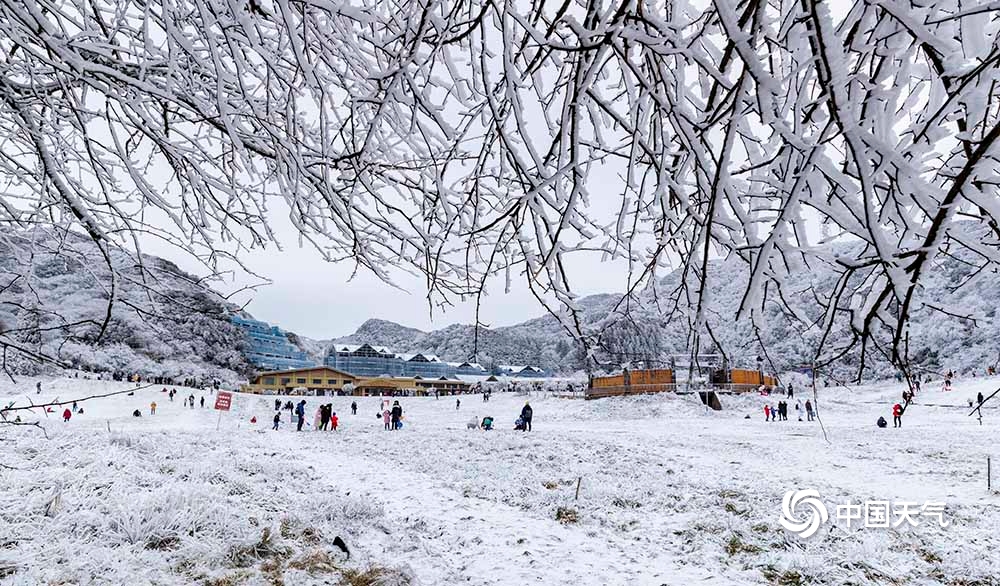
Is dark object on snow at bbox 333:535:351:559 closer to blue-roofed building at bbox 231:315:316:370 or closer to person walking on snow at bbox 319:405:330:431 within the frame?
person walking on snow at bbox 319:405:330:431

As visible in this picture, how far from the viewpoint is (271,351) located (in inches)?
3068

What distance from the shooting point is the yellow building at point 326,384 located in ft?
194

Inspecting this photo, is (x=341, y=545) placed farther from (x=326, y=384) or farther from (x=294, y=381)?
(x=326, y=384)

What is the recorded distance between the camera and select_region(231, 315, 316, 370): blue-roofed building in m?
75.8

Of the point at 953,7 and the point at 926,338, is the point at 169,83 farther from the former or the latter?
the point at 926,338

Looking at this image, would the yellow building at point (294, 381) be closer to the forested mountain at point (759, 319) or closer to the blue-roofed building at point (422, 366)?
the blue-roofed building at point (422, 366)

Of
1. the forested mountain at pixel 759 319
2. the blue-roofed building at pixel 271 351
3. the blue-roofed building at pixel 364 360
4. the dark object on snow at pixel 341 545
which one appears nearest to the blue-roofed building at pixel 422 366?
the blue-roofed building at pixel 364 360

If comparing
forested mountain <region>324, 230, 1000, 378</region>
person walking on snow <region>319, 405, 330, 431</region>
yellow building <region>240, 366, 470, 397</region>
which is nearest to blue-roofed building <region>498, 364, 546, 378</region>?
yellow building <region>240, 366, 470, 397</region>

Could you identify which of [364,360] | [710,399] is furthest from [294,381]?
[710,399]

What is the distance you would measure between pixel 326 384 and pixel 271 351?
2005cm

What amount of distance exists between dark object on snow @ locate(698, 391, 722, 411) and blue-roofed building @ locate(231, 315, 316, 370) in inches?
2307

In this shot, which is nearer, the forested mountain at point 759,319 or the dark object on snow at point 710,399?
the forested mountain at point 759,319

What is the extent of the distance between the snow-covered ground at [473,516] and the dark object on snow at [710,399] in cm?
1855

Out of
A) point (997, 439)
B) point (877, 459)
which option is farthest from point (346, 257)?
point (997, 439)
